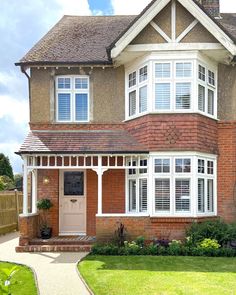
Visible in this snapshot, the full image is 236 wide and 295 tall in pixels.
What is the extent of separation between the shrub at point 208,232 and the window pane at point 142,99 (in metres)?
4.27

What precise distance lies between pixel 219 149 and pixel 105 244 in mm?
5300

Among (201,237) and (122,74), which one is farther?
(122,74)

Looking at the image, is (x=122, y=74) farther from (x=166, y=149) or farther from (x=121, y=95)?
(x=166, y=149)

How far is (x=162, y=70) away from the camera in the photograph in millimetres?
15211

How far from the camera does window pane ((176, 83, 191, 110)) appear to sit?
15172 mm

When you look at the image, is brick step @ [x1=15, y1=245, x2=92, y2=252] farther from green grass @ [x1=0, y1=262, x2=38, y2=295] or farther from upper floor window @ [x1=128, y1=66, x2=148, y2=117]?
upper floor window @ [x1=128, y1=66, x2=148, y2=117]

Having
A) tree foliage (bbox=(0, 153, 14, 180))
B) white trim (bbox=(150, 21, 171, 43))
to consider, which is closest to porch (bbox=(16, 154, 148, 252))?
white trim (bbox=(150, 21, 171, 43))

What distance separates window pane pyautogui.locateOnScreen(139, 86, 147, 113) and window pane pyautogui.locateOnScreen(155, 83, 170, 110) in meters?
0.49

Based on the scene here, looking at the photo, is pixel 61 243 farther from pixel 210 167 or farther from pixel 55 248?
pixel 210 167

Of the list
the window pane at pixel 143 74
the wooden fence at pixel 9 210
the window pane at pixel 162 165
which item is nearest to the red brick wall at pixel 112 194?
the window pane at pixel 162 165

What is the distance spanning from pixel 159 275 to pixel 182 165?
17.4 feet

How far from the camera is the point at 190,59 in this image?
1509 centimetres

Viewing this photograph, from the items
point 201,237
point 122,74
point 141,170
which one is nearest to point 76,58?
point 122,74

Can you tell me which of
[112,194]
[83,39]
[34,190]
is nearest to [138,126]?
[112,194]
